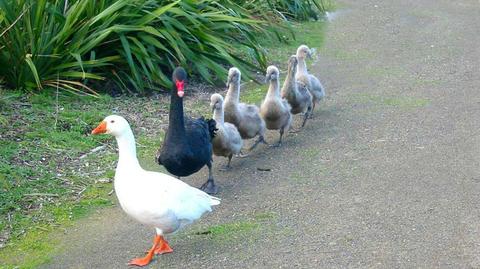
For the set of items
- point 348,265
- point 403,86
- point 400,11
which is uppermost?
point 348,265

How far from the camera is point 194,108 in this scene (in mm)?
9586

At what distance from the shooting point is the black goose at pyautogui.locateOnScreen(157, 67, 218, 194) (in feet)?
23.3

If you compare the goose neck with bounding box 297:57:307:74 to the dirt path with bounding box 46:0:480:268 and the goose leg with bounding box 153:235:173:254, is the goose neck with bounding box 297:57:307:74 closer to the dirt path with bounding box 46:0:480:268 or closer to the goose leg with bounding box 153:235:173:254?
the dirt path with bounding box 46:0:480:268

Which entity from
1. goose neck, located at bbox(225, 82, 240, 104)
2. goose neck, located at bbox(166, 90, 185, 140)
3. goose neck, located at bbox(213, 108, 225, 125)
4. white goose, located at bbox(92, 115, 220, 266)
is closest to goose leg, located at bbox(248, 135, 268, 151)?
goose neck, located at bbox(225, 82, 240, 104)

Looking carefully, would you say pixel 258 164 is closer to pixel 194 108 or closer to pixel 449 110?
pixel 194 108

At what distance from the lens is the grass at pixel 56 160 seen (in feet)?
21.4

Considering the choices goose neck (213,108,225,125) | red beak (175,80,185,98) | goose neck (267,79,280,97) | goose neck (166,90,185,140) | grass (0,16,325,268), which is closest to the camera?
grass (0,16,325,268)

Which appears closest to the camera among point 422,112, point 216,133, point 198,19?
point 216,133

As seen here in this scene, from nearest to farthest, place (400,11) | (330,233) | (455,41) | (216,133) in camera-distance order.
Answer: (330,233)
(216,133)
(455,41)
(400,11)

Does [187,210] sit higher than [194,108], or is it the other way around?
[187,210]

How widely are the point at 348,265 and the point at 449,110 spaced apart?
416 cm

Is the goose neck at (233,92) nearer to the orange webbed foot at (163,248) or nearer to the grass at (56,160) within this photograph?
the grass at (56,160)

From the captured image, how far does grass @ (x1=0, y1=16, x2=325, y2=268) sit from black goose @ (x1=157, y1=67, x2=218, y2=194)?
596 mm

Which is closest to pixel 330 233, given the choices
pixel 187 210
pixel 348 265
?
pixel 348 265
